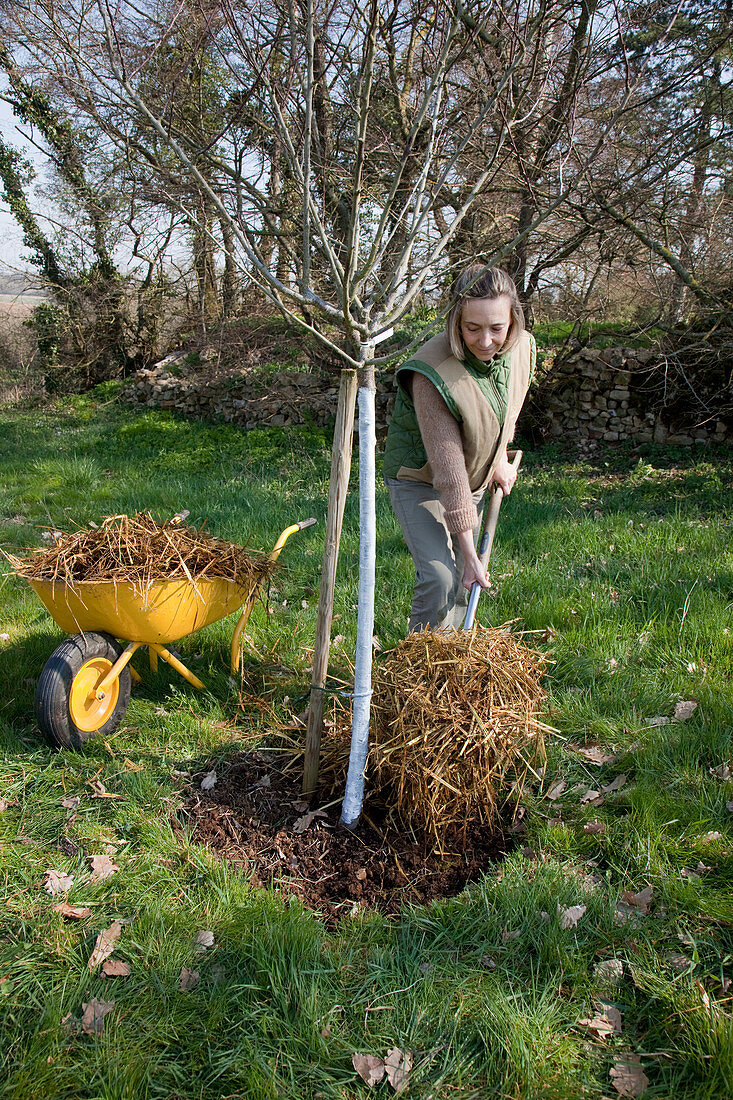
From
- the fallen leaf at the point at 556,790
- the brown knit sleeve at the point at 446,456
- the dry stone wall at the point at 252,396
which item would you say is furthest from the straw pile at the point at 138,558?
the dry stone wall at the point at 252,396

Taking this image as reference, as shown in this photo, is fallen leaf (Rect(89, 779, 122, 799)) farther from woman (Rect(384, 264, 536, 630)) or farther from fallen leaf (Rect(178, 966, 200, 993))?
woman (Rect(384, 264, 536, 630))

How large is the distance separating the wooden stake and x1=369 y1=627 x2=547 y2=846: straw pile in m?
0.24

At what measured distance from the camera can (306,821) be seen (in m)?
2.65

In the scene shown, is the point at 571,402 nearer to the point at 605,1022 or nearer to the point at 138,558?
the point at 138,558

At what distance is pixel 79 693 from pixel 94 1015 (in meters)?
1.37

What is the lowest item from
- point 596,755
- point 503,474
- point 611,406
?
point 596,755

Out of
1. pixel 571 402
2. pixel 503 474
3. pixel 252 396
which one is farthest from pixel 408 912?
pixel 252 396

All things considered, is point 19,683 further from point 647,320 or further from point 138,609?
point 647,320

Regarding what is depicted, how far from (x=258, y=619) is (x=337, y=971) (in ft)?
7.76

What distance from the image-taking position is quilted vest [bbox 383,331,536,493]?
2693 millimetres

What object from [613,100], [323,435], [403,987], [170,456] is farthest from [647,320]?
[403,987]

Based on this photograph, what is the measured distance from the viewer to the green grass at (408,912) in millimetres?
1812

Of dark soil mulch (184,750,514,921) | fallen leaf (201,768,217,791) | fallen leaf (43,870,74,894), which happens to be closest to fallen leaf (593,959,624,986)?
dark soil mulch (184,750,514,921)

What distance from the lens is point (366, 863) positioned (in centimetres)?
249
